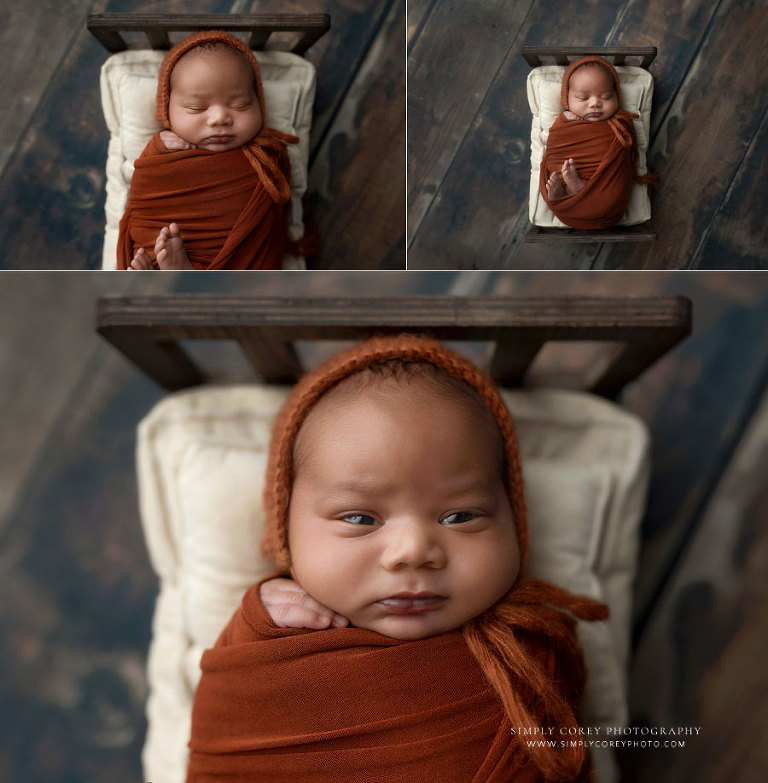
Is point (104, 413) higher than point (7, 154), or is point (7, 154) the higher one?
point (7, 154)

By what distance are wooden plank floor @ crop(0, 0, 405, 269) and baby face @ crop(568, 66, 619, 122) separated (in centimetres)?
23

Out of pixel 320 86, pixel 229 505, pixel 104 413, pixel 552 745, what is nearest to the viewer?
pixel 552 745

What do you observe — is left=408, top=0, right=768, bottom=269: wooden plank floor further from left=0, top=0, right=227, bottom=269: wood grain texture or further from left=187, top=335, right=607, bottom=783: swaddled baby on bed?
left=0, top=0, right=227, bottom=269: wood grain texture

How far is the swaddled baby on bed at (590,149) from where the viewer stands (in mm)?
862

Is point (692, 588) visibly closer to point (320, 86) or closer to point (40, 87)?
point (320, 86)

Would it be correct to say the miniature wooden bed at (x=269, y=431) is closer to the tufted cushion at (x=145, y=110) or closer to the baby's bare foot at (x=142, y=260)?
the baby's bare foot at (x=142, y=260)

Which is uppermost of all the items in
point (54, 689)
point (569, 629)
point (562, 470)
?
point (562, 470)

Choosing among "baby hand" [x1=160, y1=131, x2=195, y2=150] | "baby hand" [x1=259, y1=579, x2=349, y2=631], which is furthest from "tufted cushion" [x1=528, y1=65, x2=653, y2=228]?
"baby hand" [x1=259, y1=579, x2=349, y2=631]

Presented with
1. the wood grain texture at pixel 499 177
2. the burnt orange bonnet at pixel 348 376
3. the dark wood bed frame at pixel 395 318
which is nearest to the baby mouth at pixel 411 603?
the burnt orange bonnet at pixel 348 376

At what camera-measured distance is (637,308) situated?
693 mm

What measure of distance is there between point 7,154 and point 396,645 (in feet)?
2.70

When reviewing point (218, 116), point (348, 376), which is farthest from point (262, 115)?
point (348, 376)

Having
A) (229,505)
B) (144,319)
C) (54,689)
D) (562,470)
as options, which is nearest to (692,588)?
(562,470)

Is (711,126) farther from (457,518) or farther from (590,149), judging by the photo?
(457,518)
